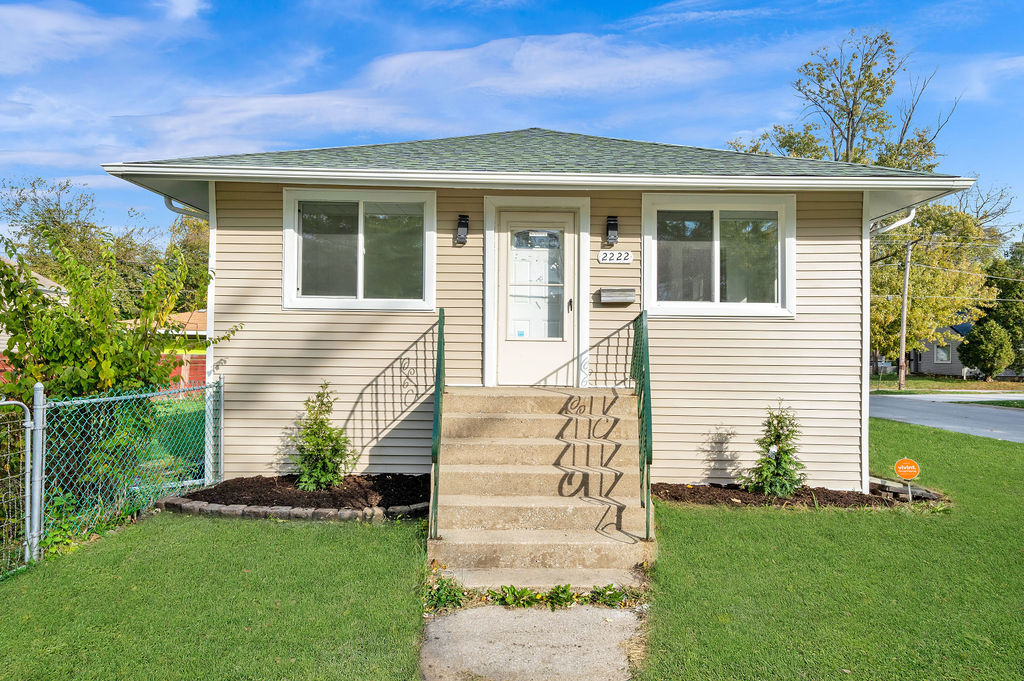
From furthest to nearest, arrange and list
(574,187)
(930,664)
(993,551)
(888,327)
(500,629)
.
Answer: (888,327), (574,187), (993,551), (500,629), (930,664)

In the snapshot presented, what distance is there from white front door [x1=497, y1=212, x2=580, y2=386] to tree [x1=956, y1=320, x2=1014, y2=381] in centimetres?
2903

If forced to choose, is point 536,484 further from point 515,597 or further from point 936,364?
point 936,364

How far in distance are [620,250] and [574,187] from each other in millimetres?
794

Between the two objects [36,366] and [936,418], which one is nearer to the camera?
[36,366]

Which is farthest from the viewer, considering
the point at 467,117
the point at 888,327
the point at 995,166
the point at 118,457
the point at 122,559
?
the point at 995,166

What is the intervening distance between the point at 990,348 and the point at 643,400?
2998 centimetres

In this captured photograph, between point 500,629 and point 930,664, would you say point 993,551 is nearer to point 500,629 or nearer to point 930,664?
point 930,664

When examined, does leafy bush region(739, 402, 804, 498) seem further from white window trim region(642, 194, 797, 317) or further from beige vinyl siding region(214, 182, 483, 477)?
beige vinyl siding region(214, 182, 483, 477)

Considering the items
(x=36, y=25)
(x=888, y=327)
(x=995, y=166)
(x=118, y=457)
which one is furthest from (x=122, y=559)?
(x=995, y=166)

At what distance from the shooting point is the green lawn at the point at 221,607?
108 inches

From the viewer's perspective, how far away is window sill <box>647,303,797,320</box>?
6070 millimetres

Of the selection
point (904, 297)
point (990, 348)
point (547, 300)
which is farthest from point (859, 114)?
point (547, 300)

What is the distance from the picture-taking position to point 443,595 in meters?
3.48

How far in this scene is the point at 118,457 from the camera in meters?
4.77
